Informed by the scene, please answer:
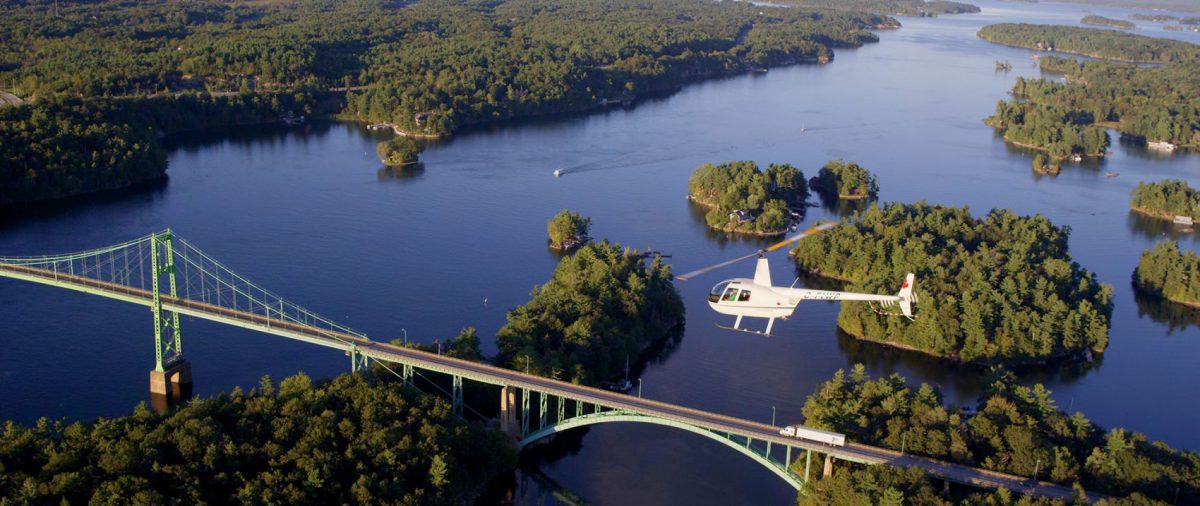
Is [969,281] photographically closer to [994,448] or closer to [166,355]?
[994,448]

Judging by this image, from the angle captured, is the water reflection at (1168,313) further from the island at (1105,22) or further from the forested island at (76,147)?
the island at (1105,22)

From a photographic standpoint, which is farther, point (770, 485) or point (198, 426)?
point (770, 485)

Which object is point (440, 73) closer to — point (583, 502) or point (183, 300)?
point (183, 300)

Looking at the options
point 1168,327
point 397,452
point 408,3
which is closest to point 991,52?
point 408,3

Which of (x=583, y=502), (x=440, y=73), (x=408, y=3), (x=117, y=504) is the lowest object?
(x=583, y=502)

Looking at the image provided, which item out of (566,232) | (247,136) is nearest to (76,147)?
(247,136)

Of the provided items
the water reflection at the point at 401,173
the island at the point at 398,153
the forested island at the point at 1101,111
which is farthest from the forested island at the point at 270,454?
the forested island at the point at 1101,111
